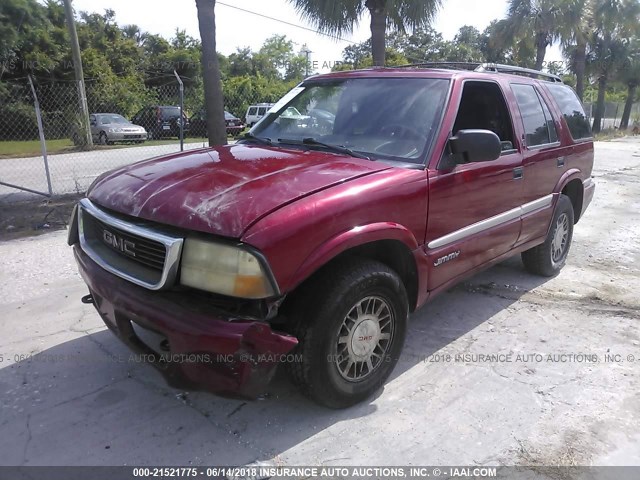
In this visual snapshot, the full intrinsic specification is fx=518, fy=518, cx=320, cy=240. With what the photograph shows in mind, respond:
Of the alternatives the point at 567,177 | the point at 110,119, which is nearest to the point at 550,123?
the point at 567,177

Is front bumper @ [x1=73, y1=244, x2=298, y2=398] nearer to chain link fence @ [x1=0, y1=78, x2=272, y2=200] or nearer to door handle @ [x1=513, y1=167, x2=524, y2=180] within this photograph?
door handle @ [x1=513, y1=167, x2=524, y2=180]

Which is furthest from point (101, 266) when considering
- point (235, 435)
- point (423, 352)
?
point (423, 352)

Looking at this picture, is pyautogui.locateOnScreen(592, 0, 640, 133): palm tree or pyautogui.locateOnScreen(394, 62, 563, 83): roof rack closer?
pyautogui.locateOnScreen(394, 62, 563, 83): roof rack

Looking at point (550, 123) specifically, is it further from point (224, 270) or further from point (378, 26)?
point (378, 26)

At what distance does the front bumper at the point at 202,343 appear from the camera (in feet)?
7.65

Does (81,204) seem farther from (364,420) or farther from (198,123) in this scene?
(198,123)

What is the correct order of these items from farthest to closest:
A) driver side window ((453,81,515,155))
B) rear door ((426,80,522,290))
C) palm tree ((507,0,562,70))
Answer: palm tree ((507,0,562,70))
driver side window ((453,81,515,155))
rear door ((426,80,522,290))

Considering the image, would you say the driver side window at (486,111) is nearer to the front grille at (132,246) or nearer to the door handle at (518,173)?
the door handle at (518,173)

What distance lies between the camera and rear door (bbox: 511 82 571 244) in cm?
430

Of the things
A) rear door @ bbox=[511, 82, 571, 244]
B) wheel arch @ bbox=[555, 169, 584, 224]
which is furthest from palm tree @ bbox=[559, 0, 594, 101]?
rear door @ bbox=[511, 82, 571, 244]

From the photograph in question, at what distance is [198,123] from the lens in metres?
20.8

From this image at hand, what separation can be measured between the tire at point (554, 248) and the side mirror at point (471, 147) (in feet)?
6.32

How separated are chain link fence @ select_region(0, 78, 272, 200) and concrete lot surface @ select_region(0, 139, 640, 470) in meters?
7.74

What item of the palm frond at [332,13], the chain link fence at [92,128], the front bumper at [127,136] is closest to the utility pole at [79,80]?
the chain link fence at [92,128]
